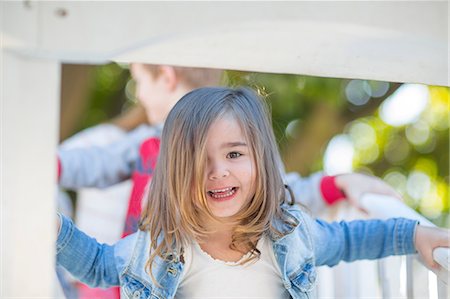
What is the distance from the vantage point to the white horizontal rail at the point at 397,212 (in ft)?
4.23

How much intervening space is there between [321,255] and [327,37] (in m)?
0.42

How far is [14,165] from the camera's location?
3.11ft

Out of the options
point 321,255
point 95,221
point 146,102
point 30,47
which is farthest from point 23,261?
point 95,221

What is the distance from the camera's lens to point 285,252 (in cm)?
126

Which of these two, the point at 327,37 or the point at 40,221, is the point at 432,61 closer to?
the point at 327,37

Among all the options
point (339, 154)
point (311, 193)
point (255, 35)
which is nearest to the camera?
point (255, 35)

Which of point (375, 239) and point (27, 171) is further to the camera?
point (375, 239)

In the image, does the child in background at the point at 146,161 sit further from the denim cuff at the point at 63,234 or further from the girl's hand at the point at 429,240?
the denim cuff at the point at 63,234

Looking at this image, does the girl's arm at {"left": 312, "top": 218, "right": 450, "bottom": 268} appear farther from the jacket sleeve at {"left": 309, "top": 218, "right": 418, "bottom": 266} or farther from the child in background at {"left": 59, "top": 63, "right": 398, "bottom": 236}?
the child in background at {"left": 59, "top": 63, "right": 398, "bottom": 236}

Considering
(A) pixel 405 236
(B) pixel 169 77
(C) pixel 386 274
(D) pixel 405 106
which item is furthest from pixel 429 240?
(D) pixel 405 106

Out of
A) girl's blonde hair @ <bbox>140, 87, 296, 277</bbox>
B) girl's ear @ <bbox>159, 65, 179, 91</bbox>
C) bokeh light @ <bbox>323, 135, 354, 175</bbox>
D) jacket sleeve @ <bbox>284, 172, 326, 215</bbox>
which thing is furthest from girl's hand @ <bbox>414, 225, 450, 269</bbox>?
bokeh light @ <bbox>323, 135, 354, 175</bbox>

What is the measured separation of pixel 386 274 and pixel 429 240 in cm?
33

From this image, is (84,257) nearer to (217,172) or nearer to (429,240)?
(217,172)

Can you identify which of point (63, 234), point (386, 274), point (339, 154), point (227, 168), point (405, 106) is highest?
point (405, 106)
